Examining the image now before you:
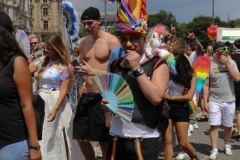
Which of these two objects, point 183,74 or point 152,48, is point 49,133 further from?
point 152,48

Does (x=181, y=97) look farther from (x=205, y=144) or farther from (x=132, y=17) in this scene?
(x=132, y=17)

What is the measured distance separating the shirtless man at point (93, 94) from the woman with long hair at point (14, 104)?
193cm

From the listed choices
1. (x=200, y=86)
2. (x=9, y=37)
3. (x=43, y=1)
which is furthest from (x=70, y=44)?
(x=43, y=1)

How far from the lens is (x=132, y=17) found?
11.5ft

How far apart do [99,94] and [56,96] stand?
2.39 feet

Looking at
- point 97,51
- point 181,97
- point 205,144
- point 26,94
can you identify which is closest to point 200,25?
point 205,144

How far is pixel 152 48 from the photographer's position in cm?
349

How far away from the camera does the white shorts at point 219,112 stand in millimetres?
7266

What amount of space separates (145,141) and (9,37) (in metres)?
1.36

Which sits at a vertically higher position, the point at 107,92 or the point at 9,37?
the point at 9,37

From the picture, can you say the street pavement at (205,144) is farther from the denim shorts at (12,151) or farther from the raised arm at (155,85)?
the raised arm at (155,85)

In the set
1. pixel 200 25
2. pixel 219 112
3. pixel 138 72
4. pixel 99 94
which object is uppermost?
pixel 200 25

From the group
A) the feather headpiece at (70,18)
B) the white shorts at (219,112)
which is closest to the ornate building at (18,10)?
the feather headpiece at (70,18)

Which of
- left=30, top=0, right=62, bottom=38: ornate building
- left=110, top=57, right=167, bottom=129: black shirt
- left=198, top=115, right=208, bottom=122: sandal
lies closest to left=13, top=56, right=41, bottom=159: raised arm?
left=110, top=57, right=167, bottom=129: black shirt
